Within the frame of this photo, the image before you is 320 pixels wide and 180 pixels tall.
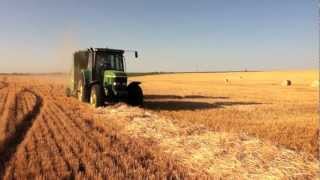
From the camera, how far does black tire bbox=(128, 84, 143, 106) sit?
1767 cm

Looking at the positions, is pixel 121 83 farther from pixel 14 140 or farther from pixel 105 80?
pixel 14 140

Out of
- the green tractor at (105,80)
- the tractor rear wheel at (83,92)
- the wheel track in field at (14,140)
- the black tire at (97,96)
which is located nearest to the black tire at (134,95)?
the green tractor at (105,80)

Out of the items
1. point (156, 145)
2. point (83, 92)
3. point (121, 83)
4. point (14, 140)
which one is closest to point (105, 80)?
point (121, 83)

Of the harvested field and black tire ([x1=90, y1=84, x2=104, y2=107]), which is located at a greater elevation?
black tire ([x1=90, y1=84, x2=104, y2=107])

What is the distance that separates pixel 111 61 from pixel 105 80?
0.90m

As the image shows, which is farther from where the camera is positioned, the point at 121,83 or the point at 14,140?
the point at 121,83

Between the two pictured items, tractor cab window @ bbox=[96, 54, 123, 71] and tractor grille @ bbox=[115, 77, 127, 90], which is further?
tractor cab window @ bbox=[96, 54, 123, 71]

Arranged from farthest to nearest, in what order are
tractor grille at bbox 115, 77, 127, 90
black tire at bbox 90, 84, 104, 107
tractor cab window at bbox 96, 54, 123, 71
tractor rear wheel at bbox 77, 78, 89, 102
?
1. tractor rear wheel at bbox 77, 78, 89, 102
2. tractor cab window at bbox 96, 54, 123, 71
3. tractor grille at bbox 115, 77, 127, 90
4. black tire at bbox 90, 84, 104, 107

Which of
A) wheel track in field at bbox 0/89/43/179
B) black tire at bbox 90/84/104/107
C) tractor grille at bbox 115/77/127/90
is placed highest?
tractor grille at bbox 115/77/127/90

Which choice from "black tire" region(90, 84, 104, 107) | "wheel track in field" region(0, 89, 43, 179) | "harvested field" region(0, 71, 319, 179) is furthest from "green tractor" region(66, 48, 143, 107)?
"wheel track in field" region(0, 89, 43, 179)

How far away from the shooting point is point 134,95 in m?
17.7

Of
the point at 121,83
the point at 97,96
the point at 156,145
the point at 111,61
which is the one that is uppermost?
the point at 111,61

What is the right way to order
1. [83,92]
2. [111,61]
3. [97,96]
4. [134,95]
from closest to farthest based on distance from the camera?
1. [97,96]
2. [134,95]
3. [111,61]
4. [83,92]

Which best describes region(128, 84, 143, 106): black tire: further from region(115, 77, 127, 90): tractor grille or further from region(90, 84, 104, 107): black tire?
region(90, 84, 104, 107): black tire
